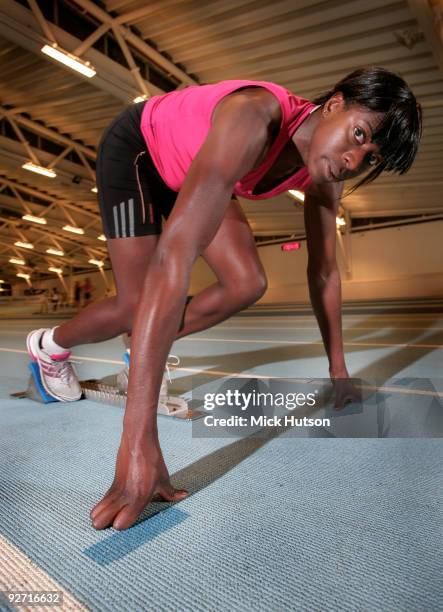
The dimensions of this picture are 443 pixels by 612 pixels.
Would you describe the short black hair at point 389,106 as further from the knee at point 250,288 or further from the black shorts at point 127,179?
the black shorts at point 127,179

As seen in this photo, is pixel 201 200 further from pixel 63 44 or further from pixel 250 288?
pixel 63 44

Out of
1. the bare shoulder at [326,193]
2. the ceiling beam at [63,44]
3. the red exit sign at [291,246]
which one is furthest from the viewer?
the red exit sign at [291,246]

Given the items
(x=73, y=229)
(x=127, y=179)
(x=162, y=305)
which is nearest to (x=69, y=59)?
(x=127, y=179)

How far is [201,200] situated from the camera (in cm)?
95

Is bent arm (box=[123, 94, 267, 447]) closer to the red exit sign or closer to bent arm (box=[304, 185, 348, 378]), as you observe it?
bent arm (box=[304, 185, 348, 378])

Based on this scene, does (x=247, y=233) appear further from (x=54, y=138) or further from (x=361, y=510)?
(x=54, y=138)

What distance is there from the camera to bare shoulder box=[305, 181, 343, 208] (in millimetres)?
1725

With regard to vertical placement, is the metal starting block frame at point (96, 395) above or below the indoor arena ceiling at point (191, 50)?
below

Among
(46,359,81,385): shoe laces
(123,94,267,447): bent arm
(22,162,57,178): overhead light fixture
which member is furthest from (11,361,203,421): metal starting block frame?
(22,162,57,178): overhead light fixture

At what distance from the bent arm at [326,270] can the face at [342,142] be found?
0.52m

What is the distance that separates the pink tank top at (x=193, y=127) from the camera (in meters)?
1.25

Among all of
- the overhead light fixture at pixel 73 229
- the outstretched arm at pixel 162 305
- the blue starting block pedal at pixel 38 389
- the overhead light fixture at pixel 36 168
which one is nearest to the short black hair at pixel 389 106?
the outstretched arm at pixel 162 305

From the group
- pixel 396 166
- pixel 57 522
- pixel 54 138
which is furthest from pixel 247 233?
pixel 54 138

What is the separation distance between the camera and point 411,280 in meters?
16.9
